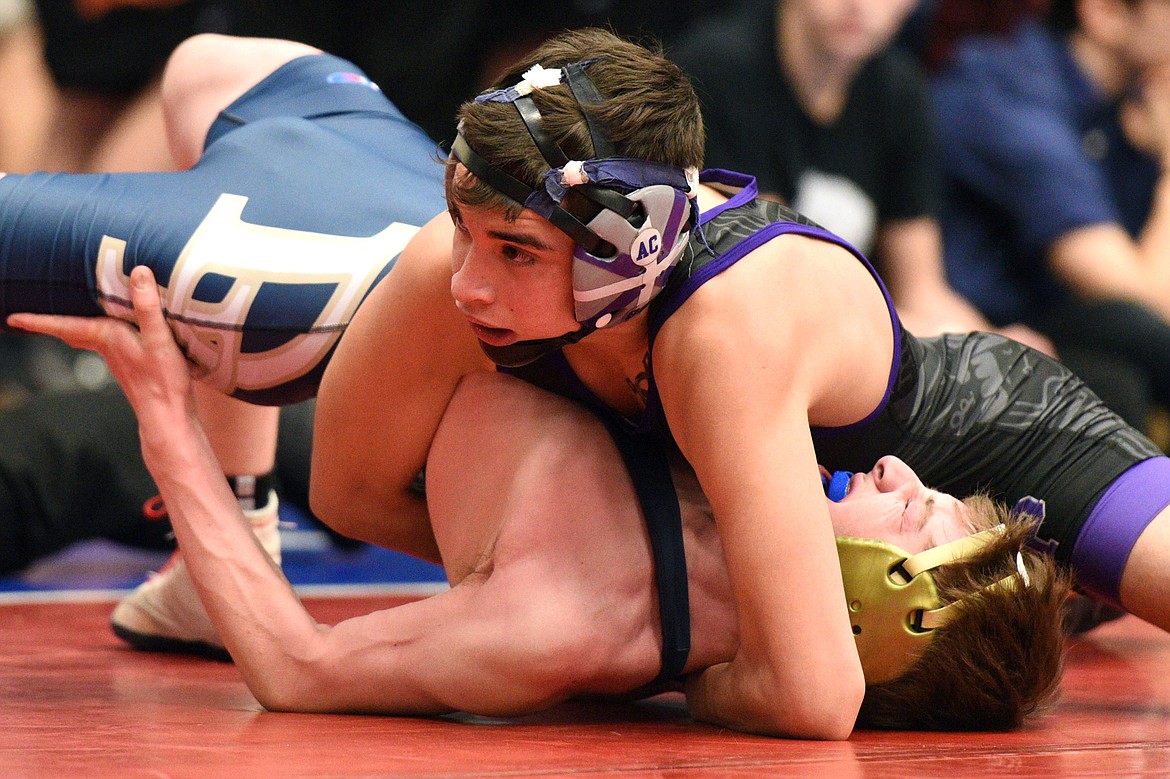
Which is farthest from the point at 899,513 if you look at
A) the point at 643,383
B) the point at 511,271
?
Result: the point at 511,271

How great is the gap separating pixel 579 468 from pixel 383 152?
90cm

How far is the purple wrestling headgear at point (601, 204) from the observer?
78.2 inches

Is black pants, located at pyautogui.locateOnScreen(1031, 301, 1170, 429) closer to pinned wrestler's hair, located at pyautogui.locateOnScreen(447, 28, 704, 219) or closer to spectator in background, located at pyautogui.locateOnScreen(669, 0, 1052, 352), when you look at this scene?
spectator in background, located at pyautogui.locateOnScreen(669, 0, 1052, 352)

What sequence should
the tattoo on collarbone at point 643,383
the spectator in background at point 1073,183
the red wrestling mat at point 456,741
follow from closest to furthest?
1. the red wrestling mat at point 456,741
2. the tattoo on collarbone at point 643,383
3. the spectator in background at point 1073,183

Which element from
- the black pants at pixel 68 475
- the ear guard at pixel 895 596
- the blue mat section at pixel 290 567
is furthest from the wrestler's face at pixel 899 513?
the black pants at pixel 68 475

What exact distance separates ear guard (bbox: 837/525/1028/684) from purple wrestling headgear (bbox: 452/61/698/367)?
51 cm

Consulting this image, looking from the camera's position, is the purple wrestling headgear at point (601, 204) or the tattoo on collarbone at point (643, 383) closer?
the purple wrestling headgear at point (601, 204)

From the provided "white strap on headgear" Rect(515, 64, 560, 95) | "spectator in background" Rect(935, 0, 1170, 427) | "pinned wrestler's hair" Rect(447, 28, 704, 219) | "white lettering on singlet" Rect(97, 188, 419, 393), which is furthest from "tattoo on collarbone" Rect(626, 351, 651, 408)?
"spectator in background" Rect(935, 0, 1170, 427)

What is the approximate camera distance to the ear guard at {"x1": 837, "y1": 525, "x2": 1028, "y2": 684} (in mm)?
2135

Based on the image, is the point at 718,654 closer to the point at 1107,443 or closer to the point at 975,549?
the point at 975,549

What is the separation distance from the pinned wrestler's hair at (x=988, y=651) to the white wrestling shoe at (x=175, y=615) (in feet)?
4.33

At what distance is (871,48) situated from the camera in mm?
5113

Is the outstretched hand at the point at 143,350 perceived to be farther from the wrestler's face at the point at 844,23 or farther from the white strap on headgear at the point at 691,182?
the wrestler's face at the point at 844,23

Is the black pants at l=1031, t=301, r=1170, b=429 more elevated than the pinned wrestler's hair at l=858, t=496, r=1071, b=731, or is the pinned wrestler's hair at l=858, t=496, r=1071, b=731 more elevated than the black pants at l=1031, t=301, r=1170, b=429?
the pinned wrestler's hair at l=858, t=496, r=1071, b=731
